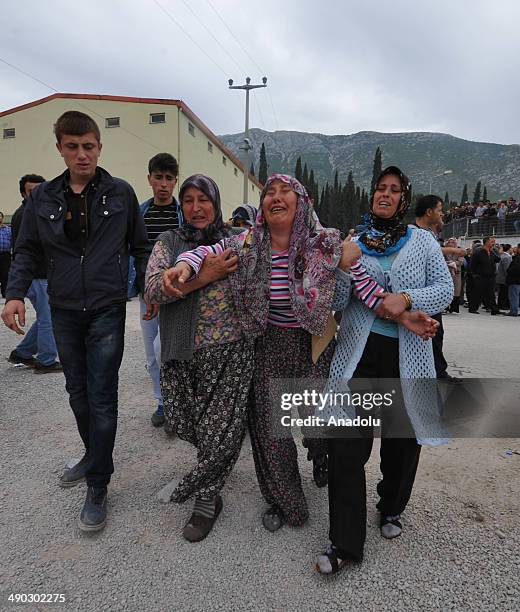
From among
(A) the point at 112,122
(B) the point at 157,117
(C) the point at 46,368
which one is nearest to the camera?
(C) the point at 46,368

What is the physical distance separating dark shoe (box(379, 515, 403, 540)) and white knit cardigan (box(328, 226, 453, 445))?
51 centimetres

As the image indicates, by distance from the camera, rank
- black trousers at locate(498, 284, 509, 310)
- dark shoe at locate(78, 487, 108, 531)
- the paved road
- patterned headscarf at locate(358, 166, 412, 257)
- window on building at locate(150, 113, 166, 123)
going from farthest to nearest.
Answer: window on building at locate(150, 113, 166, 123) → black trousers at locate(498, 284, 509, 310) → dark shoe at locate(78, 487, 108, 531) → patterned headscarf at locate(358, 166, 412, 257) → the paved road

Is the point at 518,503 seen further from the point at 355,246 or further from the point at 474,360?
the point at 474,360

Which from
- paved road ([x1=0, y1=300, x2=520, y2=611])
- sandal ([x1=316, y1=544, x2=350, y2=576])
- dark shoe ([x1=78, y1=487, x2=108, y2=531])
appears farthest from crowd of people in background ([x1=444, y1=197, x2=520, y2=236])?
dark shoe ([x1=78, y1=487, x2=108, y2=531])

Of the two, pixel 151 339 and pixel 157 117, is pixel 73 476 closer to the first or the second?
pixel 151 339

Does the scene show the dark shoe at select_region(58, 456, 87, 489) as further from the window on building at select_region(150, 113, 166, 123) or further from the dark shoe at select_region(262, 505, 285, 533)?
the window on building at select_region(150, 113, 166, 123)

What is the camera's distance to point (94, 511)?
2047 millimetres

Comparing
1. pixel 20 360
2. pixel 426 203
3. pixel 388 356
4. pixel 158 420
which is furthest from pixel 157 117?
pixel 388 356

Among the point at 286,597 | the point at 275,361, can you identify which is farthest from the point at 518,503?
the point at 275,361

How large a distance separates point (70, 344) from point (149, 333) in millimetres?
950

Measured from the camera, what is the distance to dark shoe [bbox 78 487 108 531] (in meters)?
2.00

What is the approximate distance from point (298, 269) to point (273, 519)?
1.31 m

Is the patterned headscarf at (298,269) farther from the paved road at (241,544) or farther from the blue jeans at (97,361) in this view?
the paved road at (241,544)

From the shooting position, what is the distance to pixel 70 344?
2.14 meters
